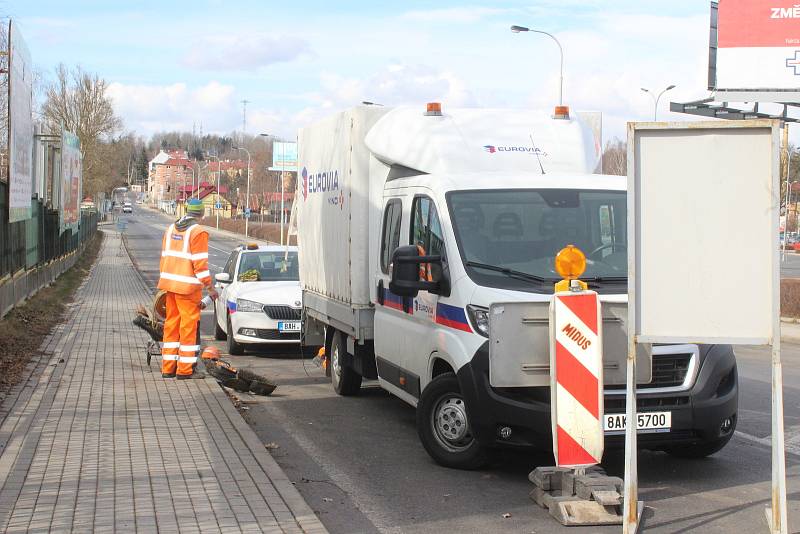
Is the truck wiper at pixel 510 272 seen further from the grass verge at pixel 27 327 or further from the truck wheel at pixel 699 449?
the grass verge at pixel 27 327

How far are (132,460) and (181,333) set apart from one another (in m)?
4.13

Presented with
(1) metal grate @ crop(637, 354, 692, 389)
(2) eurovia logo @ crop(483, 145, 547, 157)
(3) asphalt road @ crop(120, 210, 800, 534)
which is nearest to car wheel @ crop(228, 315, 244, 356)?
(3) asphalt road @ crop(120, 210, 800, 534)

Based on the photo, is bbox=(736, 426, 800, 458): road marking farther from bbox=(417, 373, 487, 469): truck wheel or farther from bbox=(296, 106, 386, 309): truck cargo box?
bbox=(296, 106, 386, 309): truck cargo box

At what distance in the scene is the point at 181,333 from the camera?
11047mm

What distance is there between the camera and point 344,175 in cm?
967

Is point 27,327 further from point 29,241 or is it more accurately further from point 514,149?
point 514,149

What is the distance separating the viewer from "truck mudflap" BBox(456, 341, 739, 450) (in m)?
6.68

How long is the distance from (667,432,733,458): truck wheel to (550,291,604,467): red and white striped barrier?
4.38 ft

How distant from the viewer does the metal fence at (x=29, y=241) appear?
54.4 feet

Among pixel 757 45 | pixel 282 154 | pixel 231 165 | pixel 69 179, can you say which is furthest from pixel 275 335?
pixel 231 165

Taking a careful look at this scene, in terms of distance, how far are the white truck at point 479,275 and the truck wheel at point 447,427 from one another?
1 centimetres

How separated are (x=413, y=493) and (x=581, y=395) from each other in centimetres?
132

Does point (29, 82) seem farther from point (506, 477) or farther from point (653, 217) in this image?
point (653, 217)

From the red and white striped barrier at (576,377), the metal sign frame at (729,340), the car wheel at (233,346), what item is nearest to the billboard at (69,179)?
the car wheel at (233,346)
